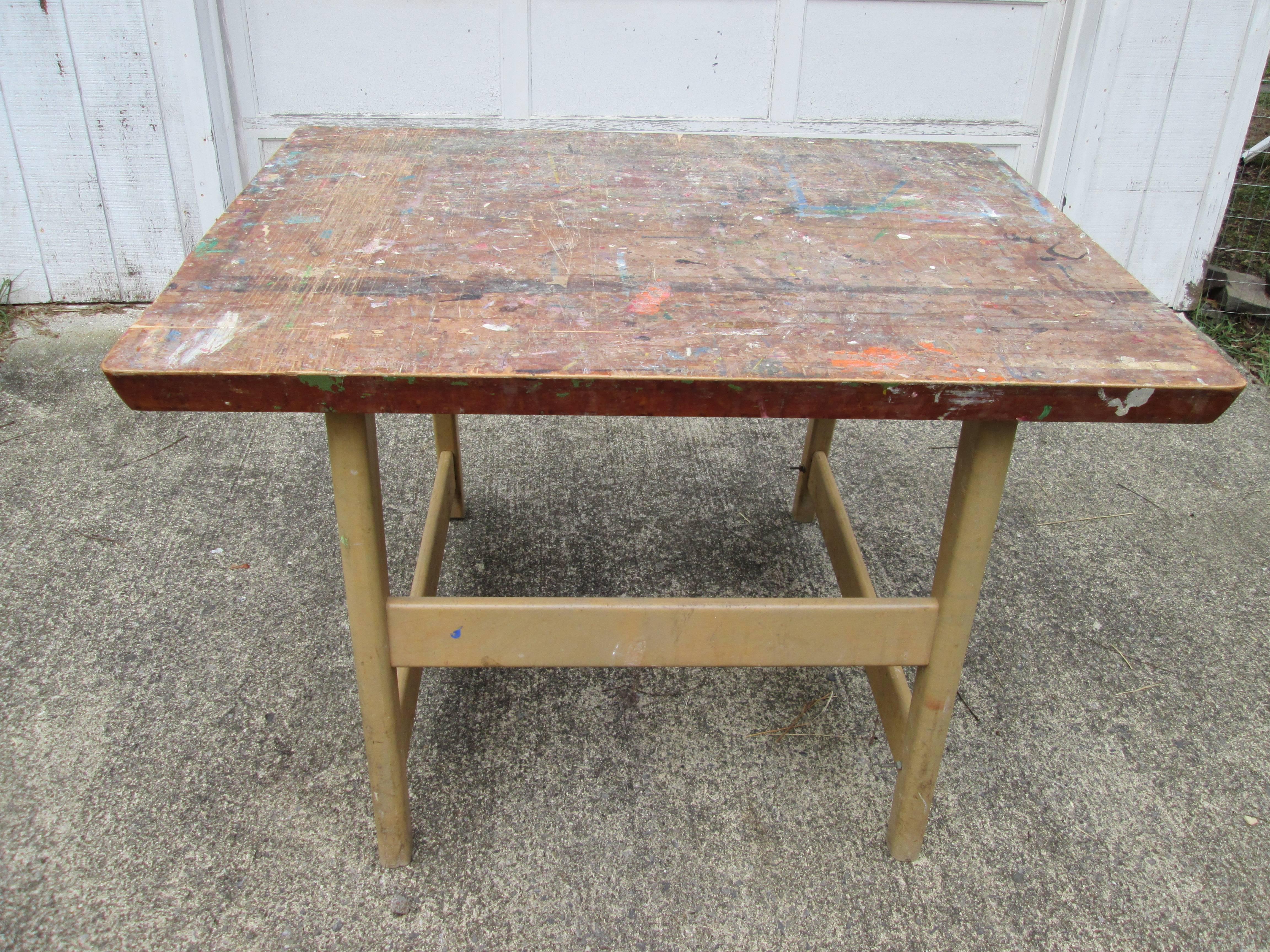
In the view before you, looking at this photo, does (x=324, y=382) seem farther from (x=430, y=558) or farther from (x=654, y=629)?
(x=430, y=558)

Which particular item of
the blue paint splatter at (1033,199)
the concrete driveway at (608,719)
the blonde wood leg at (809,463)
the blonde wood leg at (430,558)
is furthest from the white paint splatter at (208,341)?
the blonde wood leg at (809,463)

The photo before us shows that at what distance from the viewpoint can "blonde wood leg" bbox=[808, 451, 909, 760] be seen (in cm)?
159

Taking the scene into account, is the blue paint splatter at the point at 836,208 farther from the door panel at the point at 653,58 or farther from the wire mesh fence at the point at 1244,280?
the wire mesh fence at the point at 1244,280

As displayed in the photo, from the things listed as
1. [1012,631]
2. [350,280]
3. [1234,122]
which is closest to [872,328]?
[350,280]

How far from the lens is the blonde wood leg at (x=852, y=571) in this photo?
1.59 metres

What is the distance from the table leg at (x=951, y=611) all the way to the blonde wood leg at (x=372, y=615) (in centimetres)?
83

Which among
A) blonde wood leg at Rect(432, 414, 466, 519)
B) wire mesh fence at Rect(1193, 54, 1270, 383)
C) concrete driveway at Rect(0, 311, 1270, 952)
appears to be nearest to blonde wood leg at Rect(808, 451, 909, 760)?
concrete driveway at Rect(0, 311, 1270, 952)

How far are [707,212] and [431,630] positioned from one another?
0.84 metres

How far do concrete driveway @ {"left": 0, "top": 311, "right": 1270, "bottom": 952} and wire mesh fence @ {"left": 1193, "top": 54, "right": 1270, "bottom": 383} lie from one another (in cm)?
87

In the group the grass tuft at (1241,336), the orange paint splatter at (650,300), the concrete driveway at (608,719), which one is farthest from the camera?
the grass tuft at (1241,336)

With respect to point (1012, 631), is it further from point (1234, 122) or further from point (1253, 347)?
point (1234, 122)

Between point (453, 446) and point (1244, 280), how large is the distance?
313cm

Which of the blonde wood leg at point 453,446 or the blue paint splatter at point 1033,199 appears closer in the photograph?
the blue paint splatter at point 1033,199

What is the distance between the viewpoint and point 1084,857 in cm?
157
